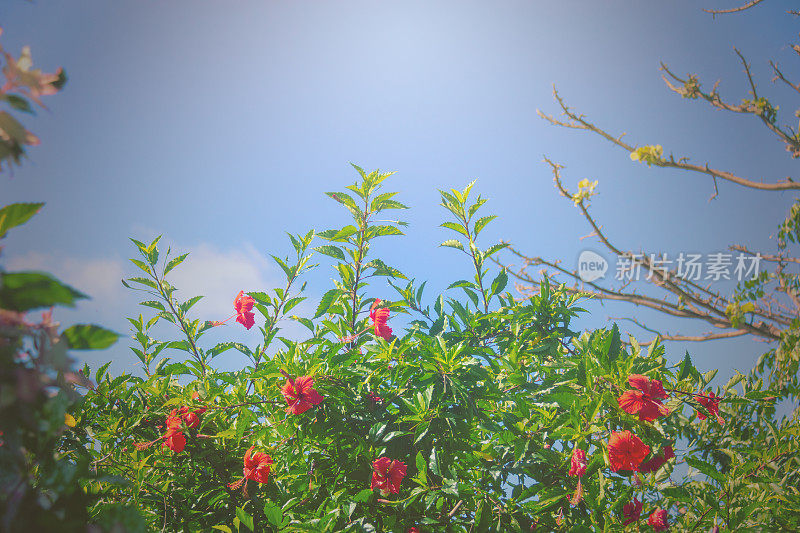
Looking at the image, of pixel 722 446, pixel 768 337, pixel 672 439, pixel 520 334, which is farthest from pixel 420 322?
pixel 768 337

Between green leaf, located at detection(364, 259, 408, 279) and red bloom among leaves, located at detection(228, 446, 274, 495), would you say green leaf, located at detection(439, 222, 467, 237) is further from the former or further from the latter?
red bloom among leaves, located at detection(228, 446, 274, 495)

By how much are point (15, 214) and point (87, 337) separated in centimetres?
21

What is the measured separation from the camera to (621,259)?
3.25 meters

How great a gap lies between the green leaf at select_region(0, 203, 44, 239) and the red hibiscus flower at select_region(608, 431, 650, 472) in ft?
4.92

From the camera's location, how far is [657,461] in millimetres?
1477

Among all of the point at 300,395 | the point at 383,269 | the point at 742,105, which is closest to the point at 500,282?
the point at 383,269

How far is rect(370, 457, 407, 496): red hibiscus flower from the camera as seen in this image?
55.2 inches

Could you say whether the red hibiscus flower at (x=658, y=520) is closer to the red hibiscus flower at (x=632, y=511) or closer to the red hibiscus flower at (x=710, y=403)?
the red hibiscus flower at (x=632, y=511)

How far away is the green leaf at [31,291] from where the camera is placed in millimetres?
495

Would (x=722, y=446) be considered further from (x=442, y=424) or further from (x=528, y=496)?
(x=442, y=424)

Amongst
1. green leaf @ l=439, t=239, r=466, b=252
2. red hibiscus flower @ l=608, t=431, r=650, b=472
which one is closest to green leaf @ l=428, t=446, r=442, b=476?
red hibiscus flower @ l=608, t=431, r=650, b=472

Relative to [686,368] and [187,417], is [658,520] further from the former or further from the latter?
[187,417]

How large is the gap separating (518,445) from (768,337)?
2649 millimetres

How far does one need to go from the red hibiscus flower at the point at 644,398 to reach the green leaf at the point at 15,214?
1.52 meters
